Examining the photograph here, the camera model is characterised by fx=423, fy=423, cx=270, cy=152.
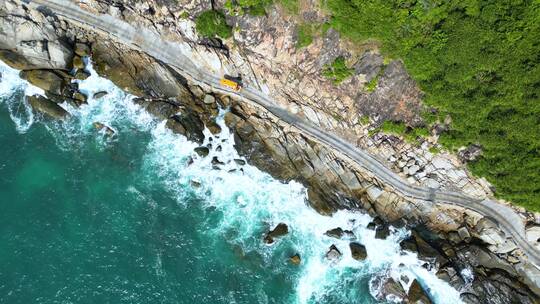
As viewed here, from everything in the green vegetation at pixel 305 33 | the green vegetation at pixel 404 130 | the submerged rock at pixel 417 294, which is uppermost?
the green vegetation at pixel 305 33

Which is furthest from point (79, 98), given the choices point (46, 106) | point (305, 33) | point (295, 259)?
point (295, 259)

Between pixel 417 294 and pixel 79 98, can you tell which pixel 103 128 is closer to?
pixel 79 98

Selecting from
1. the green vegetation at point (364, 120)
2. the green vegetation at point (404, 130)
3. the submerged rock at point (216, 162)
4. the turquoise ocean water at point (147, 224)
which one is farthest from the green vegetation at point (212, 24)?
the green vegetation at point (404, 130)

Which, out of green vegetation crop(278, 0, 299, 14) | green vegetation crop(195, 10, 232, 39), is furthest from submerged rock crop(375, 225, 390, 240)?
green vegetation crop(195, 10, 232, 39)

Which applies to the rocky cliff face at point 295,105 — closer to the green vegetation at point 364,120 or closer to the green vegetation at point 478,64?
the green vegetation at point 364,120

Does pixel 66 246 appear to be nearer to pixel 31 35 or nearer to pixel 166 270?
pixel 166 270

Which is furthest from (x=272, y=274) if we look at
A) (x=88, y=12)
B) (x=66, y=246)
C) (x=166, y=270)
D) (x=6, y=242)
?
(x=88, y=12)

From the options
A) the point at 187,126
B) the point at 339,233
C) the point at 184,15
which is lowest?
the point at 187,126
